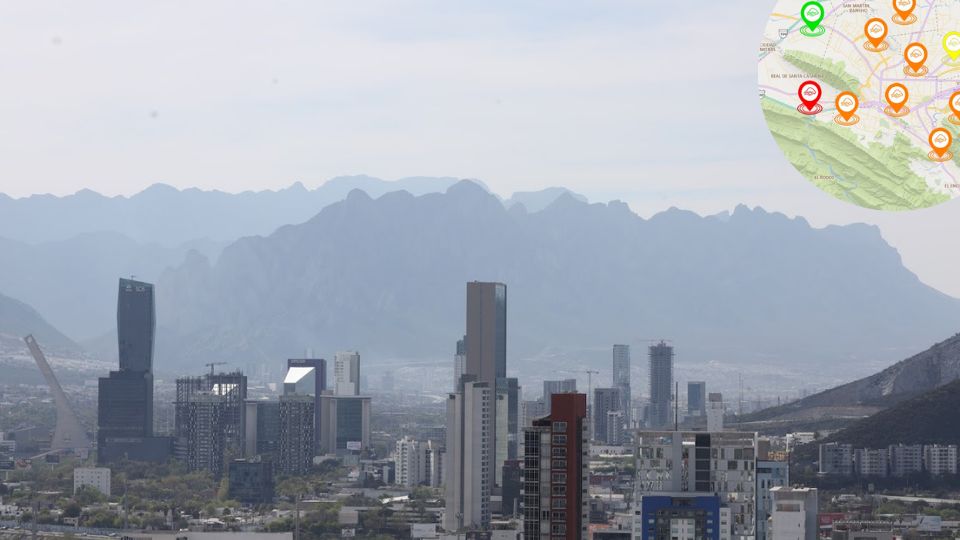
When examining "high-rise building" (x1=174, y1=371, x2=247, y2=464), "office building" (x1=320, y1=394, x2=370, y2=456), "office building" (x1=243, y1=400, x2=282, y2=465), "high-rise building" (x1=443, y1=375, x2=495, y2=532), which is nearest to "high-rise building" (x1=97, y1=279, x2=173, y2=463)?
"high-rise building" (x1=174, y1=371, x2=247, y2=464)

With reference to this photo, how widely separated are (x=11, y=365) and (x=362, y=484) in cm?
6116

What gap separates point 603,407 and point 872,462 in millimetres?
24006

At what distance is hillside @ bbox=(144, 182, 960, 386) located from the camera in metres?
133

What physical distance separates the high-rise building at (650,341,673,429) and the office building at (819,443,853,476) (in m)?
22.9

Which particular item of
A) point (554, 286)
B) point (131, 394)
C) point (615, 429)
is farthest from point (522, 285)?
point (615, 429)

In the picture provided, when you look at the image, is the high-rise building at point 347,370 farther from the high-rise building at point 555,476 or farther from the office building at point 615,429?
the high-rise building at point 555,476

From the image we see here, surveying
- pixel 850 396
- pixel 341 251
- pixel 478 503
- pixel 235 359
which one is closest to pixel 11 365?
pixel 235 359

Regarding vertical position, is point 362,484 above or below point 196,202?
below

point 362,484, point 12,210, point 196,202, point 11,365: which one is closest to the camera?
point 362,484

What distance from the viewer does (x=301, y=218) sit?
16638cm

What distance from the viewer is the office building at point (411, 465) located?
64188mm

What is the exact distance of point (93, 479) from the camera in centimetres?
6450

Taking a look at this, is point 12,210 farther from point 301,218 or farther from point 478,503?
point 478,503

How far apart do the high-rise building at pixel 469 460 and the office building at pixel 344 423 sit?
25.0 metres
